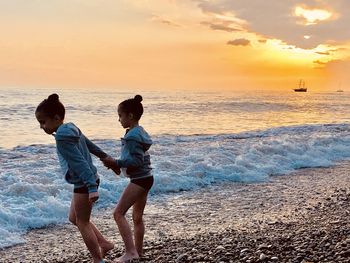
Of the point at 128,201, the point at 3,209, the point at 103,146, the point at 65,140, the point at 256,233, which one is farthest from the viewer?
the point at 103,146

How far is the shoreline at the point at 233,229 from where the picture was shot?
5617mm

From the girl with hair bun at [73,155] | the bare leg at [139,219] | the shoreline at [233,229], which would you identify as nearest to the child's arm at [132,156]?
the girl with hair bun at [73,155]

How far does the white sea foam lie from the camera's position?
864 centimetres

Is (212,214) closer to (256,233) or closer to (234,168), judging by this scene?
(256,233)

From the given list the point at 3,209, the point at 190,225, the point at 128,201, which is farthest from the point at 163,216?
the point at 128,201

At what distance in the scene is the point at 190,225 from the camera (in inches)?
309

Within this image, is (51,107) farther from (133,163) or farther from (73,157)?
(133,163)

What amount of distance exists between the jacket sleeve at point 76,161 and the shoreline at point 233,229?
5.14 feet

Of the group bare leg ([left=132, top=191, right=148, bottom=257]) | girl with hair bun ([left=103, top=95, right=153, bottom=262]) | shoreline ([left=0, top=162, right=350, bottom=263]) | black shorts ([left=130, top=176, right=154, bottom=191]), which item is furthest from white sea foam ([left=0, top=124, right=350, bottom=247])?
black shorts ([left=130, top=176, right=154, bottom=191])

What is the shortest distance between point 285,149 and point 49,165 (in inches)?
341

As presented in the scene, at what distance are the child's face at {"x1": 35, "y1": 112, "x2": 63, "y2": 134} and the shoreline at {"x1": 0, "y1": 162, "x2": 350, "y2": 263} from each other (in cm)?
203

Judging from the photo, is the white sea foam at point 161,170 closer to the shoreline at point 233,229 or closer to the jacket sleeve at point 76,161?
the shoreline at point 233,229

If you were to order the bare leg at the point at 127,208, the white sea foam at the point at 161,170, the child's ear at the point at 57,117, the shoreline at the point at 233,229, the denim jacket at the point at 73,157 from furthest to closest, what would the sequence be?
the white sea foam at the point at 161,170 → the shoreline at the point at 233,229 → the bare leg at the point at 127,208 → the child's ear at the point at 57,117 → the denim jacket at the point at 73,157

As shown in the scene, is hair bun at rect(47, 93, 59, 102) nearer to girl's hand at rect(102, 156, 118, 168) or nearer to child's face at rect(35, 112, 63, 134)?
child's face at rect(35, 112, 63, 134)
